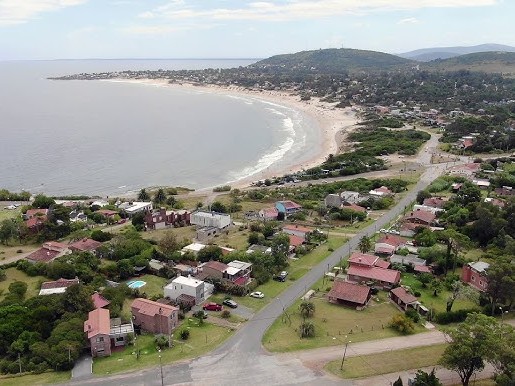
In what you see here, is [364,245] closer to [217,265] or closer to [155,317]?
[217,265]

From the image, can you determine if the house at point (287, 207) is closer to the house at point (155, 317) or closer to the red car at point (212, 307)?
the red car at point (212, 307)

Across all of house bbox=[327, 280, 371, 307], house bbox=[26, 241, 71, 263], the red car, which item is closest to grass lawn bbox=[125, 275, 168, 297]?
the red car

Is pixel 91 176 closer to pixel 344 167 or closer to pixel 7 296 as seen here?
pixel 344 167

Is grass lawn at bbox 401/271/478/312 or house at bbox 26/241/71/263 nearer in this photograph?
grass lawn at bbox 401/271/478/312

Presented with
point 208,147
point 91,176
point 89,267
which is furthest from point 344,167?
point 89,267

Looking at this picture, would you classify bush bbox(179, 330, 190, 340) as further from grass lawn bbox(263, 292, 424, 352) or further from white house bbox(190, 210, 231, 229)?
white house bbox(190, 210, 231, 229)

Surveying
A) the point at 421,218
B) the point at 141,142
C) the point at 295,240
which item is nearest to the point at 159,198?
the point at 295,240
